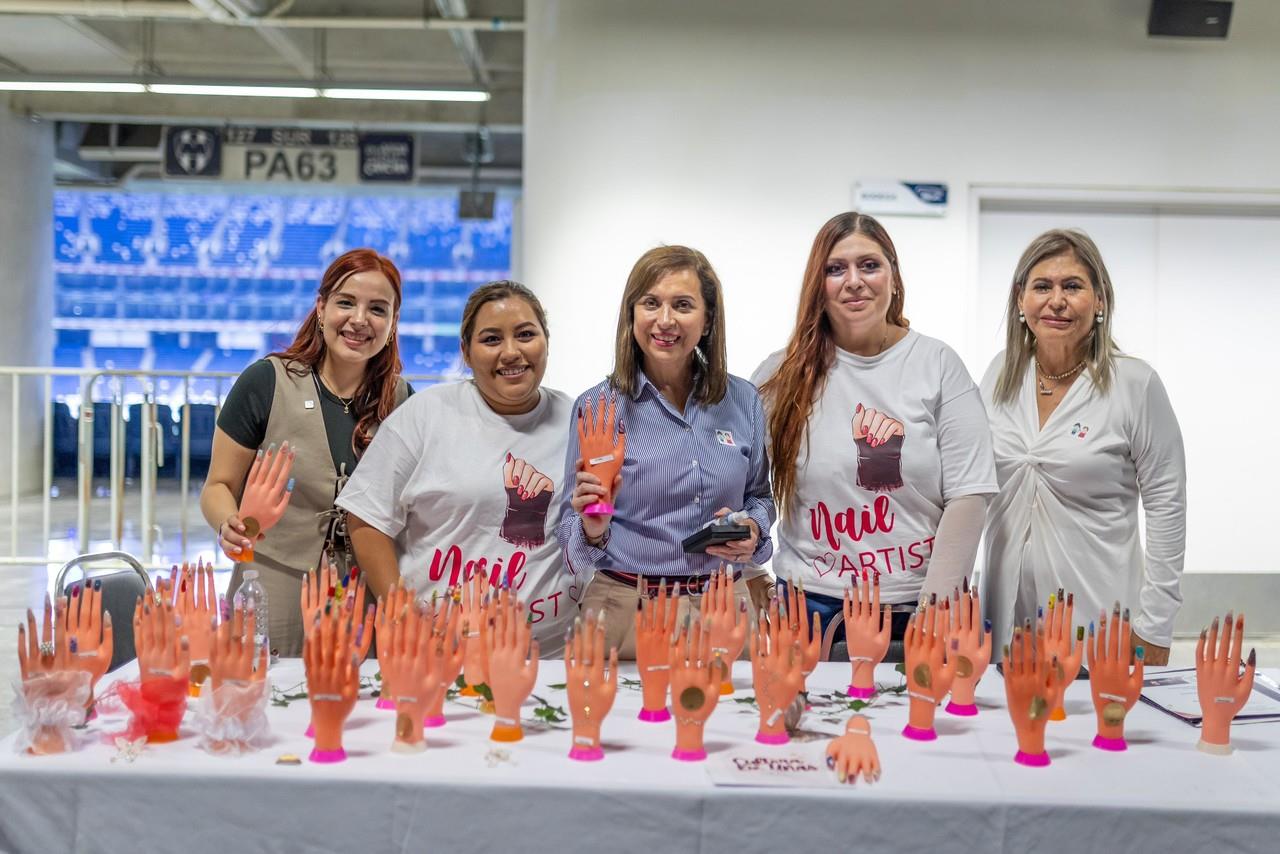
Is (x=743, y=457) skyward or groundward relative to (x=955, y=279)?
groundward

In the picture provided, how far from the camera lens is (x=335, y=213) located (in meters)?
14.3

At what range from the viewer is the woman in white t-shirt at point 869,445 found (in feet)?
7.29

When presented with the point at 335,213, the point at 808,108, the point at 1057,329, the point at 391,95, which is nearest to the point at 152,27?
the point at 391,95

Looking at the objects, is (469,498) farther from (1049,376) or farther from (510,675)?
(1049,376)

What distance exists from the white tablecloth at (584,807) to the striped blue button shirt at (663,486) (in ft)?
1.94

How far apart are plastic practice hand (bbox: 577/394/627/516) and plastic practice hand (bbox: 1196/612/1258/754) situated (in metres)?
1.03

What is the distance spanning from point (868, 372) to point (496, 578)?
2.95 feet

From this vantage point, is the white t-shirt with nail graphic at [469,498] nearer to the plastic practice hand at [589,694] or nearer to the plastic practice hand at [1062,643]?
the plastic practice hand at [589,694]

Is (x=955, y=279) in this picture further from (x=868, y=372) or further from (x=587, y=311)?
(x=868, y=372)

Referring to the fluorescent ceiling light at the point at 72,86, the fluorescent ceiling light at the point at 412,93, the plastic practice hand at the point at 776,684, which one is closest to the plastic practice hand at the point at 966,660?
the plastic practice hand at the point at 776,684

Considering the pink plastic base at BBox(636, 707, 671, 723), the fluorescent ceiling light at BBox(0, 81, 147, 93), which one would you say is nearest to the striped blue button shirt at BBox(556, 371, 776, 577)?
the pink plastic base at BBox(636, 707, 671, 723)

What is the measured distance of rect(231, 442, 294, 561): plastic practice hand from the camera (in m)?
2.13

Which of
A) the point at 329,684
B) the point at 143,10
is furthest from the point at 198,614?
the point at 143,10

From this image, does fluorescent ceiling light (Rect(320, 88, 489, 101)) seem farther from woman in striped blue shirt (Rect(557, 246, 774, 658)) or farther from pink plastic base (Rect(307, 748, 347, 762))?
pink plastic base (Rect(307, 748, 347, 762))
